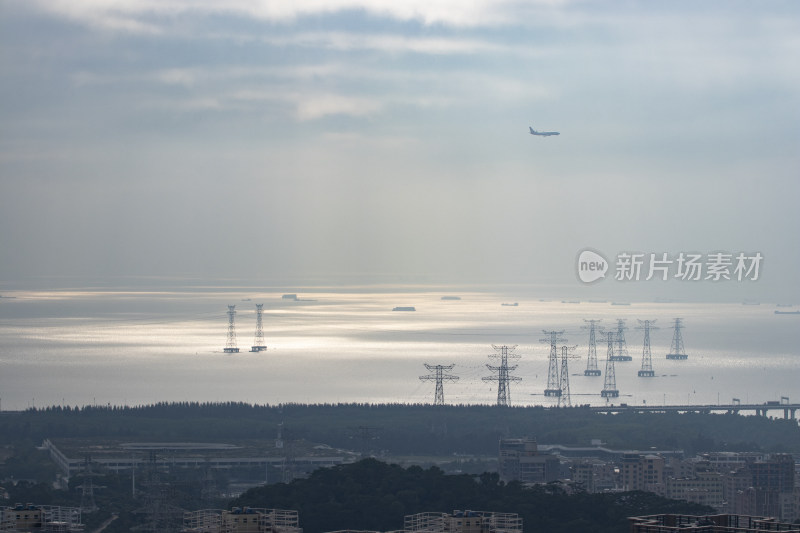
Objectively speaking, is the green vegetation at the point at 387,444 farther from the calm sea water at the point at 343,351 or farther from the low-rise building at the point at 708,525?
the calm sea water at the point at 343,351

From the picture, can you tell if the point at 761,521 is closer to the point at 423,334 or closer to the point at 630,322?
the point at 423,334

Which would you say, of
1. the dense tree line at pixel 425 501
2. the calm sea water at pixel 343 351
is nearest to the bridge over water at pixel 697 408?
the calm sea water at pixel 343 351

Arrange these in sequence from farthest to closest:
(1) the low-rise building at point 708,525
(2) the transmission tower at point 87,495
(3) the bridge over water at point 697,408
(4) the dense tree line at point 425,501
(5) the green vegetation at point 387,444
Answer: (3) the bridge over water at point 697,408 < (2) the transmission tower at point 87,495 < (5) the green vegetation at point 387,444 < (4) the dense tree line at point 425,501 < (1) the low-rise building at point 708,525

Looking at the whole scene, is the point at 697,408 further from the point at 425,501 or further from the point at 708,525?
the point at 708,525

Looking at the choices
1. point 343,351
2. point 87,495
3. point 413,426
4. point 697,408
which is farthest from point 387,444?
point 343,351

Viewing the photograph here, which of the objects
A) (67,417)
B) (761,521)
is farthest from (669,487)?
(67,417)
